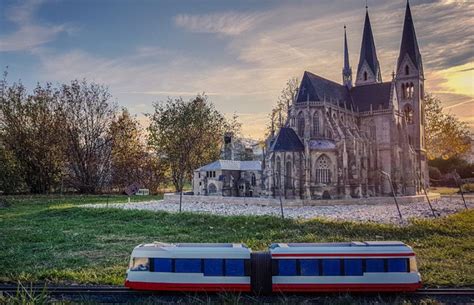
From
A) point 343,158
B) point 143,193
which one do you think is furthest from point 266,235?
point 143,193

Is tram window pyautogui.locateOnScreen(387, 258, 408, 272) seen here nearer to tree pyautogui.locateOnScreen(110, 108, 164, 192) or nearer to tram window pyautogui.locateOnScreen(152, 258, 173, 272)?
tram window pyautogui.locateOnScreen(152, 258, 173, 272)

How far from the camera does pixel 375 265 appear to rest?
8.82 meters

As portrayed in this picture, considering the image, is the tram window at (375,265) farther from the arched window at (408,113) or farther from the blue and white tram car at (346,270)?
the arched window at (408,113)

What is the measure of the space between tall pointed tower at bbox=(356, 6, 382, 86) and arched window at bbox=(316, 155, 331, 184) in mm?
21371

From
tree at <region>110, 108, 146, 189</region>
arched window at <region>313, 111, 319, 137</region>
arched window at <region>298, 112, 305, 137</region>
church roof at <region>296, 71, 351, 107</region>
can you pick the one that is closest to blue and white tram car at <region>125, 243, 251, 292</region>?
arched window at <region>298, 112, 305, 137</region>

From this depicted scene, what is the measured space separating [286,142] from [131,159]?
23.8 m

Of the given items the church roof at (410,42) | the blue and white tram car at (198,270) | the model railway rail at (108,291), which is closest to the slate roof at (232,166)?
the church roof at (410,42)

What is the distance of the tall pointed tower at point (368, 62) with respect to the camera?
55.8 metres

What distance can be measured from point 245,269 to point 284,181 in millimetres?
29215

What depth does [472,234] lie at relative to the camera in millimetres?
18062

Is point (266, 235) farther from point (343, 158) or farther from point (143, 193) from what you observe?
point (143, 193)

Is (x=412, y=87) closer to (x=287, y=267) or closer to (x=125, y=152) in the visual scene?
(x=125, y=152)

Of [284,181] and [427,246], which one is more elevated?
[284,181]

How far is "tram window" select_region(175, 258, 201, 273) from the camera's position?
29.0 ft
